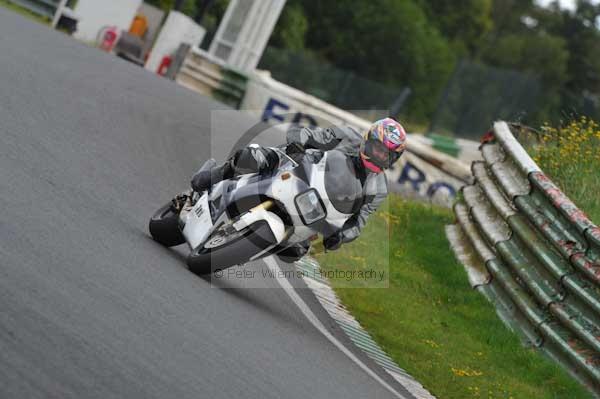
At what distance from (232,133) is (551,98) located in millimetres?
30894

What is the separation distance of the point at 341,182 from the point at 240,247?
91 centimetres

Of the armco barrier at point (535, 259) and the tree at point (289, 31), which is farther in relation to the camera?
the tree at point (289, 31)

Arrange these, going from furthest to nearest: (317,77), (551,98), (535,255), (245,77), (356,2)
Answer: (356,2)
(551,98)
(317,77)
(245,77)
(535,255)

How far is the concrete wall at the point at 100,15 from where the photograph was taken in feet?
93.1

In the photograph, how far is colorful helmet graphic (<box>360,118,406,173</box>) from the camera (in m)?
9.60

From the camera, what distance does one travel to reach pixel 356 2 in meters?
57.4

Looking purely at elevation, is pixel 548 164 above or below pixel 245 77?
above

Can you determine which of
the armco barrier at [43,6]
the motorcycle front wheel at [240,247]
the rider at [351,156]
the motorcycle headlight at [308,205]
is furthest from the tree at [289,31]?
the motorcycle front wheel at [240,247]

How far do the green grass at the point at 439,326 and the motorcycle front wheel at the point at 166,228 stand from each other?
6.72 feet

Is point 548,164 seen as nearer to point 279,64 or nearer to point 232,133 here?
point 232,133

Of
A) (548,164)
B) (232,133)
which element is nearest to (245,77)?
(232,133)

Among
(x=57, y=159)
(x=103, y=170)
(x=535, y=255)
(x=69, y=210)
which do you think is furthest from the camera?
(x=535, y=255)

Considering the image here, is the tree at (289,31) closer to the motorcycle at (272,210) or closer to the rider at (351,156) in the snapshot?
the rider at (351,156)

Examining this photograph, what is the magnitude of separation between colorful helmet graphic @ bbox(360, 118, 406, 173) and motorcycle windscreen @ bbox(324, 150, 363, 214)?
0.45 ft
